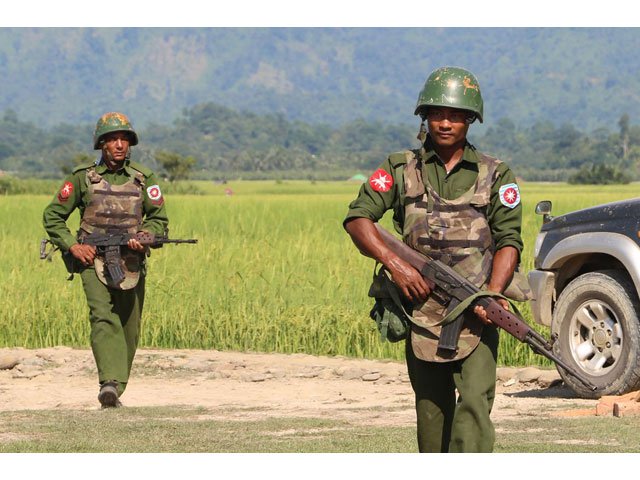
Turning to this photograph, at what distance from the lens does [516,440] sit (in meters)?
8.07

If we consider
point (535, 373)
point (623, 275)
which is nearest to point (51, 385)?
point (535, 373)

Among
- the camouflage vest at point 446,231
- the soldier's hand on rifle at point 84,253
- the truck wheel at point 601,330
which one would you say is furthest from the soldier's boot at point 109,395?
the camouflage vest at point 446,231

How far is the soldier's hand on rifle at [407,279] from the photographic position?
6.39 m

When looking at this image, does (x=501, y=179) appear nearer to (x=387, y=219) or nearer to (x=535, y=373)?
(x=535, y=373)

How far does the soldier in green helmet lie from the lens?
6.39 metres

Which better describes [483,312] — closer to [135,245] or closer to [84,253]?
[135,245]

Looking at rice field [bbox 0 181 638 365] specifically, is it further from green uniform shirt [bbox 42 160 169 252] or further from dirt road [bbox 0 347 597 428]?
green uniform shirt [bbox 42 160 169 252]

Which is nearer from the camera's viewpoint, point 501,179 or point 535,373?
point 501,179

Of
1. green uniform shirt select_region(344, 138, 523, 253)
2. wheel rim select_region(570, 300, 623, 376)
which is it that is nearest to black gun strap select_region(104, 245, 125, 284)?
wheel rim select_region(570, 300, 623, 376)

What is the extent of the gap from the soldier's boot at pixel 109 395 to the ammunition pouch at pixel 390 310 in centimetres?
378

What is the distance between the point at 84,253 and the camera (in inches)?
390

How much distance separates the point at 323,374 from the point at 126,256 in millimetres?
2873

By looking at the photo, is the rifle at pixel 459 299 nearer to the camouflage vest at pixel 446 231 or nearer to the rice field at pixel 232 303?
the camouflage vest at pixel 446 231

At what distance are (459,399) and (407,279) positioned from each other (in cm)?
53
